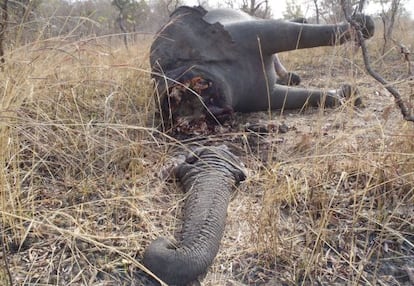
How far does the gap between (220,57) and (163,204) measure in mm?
1152

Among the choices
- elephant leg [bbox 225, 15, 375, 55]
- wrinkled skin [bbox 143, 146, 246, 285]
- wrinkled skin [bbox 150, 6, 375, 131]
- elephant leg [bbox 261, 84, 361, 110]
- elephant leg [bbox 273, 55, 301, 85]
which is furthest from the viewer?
elephant leg [bbox 273, 55, 301, 85]

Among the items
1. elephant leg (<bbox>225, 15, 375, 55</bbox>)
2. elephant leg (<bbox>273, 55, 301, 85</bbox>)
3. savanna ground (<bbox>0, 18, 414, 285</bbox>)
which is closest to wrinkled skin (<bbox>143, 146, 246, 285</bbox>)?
savanna ground (<bbox>0, 18, 414, 285</bbox>)

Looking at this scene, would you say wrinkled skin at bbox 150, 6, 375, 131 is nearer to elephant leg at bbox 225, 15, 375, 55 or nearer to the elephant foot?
elephant leg at bbox 225, 15, 375, 55

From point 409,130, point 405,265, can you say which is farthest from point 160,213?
point 409,130

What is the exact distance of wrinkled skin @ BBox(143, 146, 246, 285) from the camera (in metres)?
1.39

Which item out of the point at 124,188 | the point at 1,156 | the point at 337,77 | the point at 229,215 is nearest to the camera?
the point at 1,156

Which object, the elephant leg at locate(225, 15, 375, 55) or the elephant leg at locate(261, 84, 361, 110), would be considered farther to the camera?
the elephant leg at locate(261, 84, 361, 110)

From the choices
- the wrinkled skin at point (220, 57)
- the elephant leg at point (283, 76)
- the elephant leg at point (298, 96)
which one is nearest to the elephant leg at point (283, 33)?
the wrinkled skin at point (220, 57)

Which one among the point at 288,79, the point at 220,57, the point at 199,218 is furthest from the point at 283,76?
the point at 199,218

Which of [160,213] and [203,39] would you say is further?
[203,39]

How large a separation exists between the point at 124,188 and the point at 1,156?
0.49 metres

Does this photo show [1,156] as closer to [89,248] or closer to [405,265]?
[89,248]

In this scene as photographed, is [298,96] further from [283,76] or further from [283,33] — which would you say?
[283,76]

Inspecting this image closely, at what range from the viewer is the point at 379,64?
14.3 feet
